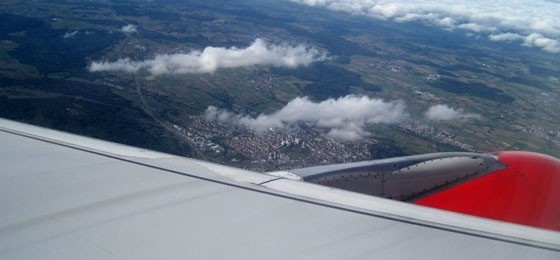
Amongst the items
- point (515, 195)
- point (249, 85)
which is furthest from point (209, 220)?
point (249, 85)

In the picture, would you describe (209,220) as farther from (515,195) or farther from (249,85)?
(249,85)

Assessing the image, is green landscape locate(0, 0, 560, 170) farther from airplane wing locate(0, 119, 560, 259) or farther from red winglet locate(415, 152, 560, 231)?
airplane wing locate(0, 119, 560, 259)

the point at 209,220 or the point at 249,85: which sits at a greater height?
the point at 209,220

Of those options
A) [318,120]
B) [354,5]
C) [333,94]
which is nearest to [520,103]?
[333,94]

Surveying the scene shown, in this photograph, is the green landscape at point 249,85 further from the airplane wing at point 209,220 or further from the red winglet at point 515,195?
the airplane wing at point 209,220

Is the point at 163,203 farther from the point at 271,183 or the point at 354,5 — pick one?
the point at 354,5

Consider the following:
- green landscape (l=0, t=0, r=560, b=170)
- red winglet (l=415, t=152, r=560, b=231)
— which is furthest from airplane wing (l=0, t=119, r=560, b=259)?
green landscape (l=0, t=0, r=560, b=170)
